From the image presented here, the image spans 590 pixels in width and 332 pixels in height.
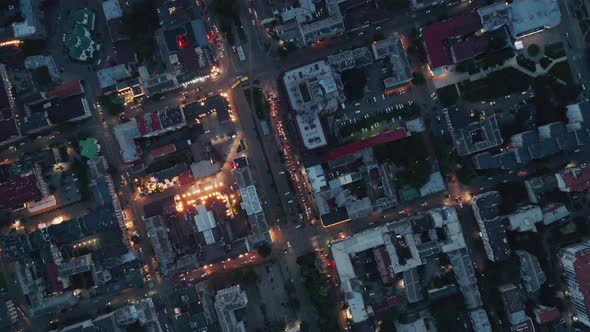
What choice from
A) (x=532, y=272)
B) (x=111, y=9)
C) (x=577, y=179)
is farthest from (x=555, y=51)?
(x=111, y=9)

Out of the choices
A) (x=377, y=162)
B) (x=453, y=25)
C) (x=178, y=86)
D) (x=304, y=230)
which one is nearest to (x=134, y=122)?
(x=178, y=86)

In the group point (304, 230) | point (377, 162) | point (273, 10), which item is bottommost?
point (304, 230)

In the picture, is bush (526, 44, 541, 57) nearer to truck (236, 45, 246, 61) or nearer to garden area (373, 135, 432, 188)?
garden area (373, 135, 432, 188)

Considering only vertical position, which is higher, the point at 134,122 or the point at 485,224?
the point at 134,122

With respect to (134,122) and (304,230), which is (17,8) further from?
(304,230)

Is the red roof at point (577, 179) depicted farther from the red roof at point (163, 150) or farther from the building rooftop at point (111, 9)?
the building rooftop at point (111, 9)

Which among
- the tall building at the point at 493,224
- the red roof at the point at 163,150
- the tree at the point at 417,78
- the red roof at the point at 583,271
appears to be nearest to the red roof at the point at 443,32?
the tree at the point at 417,78

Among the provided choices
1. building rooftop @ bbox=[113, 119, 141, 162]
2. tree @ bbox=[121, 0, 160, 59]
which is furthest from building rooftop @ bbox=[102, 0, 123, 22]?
building rooftop @ bbox=[113, 119, 141, 162]
